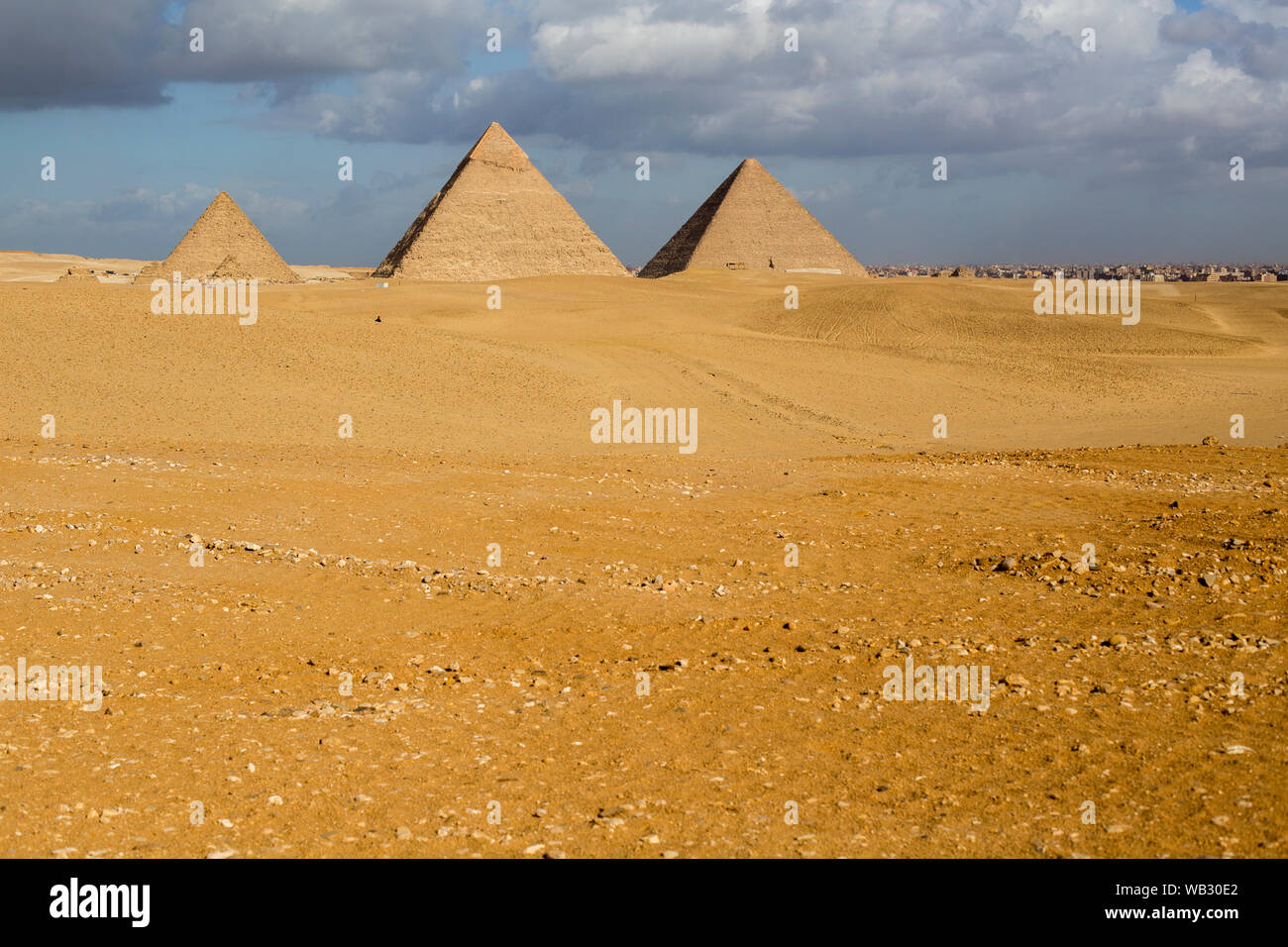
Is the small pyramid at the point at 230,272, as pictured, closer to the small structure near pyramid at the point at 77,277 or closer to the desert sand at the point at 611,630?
the small structure near pyramid at the point at 77,277

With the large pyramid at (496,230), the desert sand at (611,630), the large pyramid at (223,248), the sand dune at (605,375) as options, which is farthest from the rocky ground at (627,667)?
the large pyramid at (496,230)

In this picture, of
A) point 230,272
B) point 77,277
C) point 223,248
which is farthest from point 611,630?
point 223,248

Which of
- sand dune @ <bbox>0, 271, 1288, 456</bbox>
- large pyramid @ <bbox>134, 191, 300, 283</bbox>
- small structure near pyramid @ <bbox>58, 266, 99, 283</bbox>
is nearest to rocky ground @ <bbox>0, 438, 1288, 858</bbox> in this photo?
sand dune @ <bbox>0, 271, 1288, 456</bbox>

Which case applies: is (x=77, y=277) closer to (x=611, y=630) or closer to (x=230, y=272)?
(x=230, y=272)

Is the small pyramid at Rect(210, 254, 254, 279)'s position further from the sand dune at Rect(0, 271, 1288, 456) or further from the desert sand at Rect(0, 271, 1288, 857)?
the desert sand at Rect(0, 271, 1288, 857)

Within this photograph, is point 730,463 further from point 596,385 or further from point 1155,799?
point 1155,799

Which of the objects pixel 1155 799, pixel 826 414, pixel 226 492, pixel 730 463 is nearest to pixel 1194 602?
pixel 1155 799
